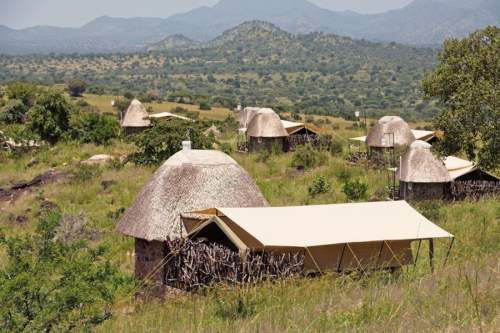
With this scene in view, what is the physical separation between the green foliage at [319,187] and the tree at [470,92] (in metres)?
7.91

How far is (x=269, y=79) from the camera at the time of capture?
161 m

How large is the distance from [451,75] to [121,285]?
33.9ft

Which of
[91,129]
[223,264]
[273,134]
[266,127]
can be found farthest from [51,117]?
[223,264]

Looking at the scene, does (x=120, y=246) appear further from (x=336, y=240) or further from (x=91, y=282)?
(x=91, y=282)

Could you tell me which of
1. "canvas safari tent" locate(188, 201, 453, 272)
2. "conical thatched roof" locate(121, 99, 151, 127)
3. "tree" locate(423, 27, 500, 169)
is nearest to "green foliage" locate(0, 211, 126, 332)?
"canvas safari tent" locate(188, 201, 453, 272)

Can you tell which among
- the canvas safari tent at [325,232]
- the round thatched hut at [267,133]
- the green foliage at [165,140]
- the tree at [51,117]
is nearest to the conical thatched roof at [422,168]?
the green foliage at [165,140]

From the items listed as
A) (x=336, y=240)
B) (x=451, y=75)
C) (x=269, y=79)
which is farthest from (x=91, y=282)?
(x=269, y=79)

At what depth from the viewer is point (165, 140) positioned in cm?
3028

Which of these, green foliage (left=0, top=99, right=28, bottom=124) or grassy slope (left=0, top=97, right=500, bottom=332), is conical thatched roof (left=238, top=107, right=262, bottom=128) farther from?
grassy slope (left=0, top=97, right=500, bottom=332)

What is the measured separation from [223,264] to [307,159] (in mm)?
22792

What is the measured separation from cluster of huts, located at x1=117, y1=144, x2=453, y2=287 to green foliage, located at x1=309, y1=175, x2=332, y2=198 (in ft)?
41.6

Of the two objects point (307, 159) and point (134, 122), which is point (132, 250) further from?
point (134, 122)

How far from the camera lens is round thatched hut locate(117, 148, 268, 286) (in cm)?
1320

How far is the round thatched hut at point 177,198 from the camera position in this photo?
13.2 m
